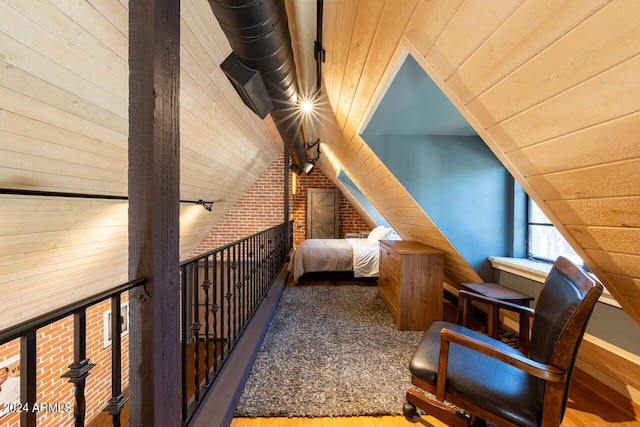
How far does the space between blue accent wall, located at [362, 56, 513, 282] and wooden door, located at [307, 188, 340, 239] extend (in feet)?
11.4

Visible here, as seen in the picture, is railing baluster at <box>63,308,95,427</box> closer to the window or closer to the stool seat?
the stool seat

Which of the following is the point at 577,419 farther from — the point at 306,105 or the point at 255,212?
the point at 255,212

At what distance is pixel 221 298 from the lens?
4.90ft

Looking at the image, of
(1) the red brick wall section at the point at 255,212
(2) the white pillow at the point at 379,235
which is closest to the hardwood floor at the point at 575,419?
(2) the white pillow at the point at 379,235

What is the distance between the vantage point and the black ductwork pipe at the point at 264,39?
2.93 feet

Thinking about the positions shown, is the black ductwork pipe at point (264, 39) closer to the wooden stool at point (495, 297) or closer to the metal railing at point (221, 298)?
the metal railing at point (221, 298)

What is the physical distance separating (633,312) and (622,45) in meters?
1.51

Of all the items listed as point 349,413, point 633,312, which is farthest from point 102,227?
point 633,312

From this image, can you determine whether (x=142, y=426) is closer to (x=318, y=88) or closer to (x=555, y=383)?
(x=555, y=383)

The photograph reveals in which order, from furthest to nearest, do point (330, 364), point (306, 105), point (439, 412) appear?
1. point (306, 105)
2. point (330, 364)
3. point (439, 412)

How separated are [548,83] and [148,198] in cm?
130

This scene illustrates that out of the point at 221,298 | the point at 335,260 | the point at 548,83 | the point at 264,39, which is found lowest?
the point at 335,260

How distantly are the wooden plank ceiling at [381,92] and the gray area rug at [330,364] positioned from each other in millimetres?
1359

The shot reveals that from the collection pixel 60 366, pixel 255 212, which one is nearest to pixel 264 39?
pixel 60 366
